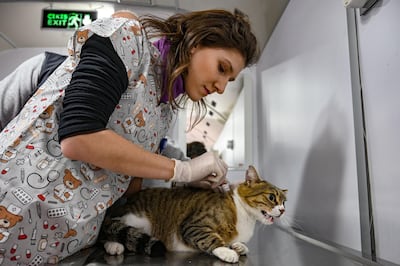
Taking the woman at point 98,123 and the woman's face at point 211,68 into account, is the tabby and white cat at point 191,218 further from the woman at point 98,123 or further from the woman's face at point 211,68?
the woman's face at point 211,68

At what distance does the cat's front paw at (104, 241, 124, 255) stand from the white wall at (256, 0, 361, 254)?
562mm

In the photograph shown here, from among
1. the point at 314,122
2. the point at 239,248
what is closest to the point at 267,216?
the point at 239,248

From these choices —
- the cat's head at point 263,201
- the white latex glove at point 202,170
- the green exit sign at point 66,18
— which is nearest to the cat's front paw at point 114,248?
the white latex glove at point 202,170

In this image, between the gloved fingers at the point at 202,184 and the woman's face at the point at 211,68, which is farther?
the gloved fingers at the point at 202,184

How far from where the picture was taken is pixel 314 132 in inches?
38.2

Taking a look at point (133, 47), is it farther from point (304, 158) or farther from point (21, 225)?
point (304, 158)

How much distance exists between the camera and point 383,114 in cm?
62

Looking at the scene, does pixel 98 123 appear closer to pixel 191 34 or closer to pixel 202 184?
pixel 191 34

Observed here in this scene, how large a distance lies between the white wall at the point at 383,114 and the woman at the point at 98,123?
1.06 feet

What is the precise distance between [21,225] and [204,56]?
57 centimetres

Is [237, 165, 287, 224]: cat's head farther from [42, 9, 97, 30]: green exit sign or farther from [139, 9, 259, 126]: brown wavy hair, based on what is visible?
[42, 9, 97, 30]: green exit sign

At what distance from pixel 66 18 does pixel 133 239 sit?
1127mm

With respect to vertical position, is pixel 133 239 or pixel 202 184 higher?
pixel 202 184

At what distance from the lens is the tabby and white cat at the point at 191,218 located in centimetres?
81
